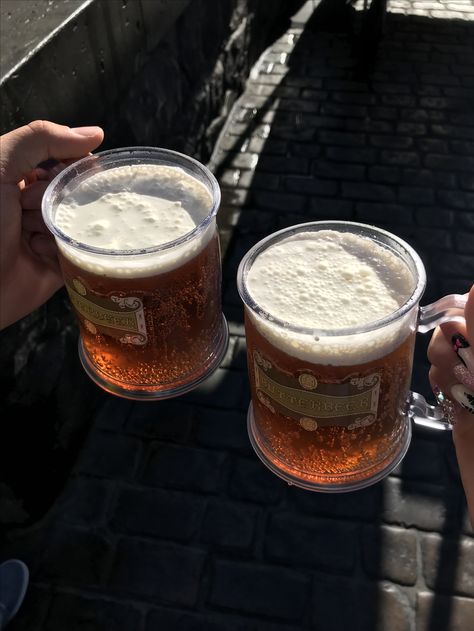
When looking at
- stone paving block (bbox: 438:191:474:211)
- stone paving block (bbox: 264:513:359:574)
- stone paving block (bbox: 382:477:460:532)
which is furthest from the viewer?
stone paving block (bbox: 438:191:474:211)

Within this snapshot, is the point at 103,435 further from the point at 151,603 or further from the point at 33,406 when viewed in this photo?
the point at 151,603

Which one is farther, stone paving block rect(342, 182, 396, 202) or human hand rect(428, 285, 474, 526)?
stone paving block rect(342, 182, 396, 202)

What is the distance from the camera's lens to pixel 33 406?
115 inches

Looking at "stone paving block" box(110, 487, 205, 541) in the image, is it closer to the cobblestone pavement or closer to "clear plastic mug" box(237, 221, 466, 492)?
the cobblestone pavement

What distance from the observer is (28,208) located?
197cm

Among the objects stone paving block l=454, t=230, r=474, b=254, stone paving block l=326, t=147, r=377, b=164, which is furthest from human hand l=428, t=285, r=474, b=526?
stone paving block l=326, t=147, r=377, b=164

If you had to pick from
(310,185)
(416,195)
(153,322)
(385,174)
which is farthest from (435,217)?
(153,322)

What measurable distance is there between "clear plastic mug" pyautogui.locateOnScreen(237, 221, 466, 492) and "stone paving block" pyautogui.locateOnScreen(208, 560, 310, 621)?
1531 millimetres

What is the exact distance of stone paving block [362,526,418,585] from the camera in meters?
2.92

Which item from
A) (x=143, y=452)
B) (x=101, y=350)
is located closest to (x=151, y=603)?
(x=143, y=452)

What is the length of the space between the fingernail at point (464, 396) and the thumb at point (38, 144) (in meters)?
1.22

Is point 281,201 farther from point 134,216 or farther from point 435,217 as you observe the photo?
point 134,216

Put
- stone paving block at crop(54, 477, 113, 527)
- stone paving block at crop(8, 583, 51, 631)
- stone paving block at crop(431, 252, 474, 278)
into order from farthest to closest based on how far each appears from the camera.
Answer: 1. stone paving block at crop(431, 252, 474, 278)
2. stone paving block at crop(54, 477, 113, 527)
3. stone paving block at crop(8, 583, 51, 631)

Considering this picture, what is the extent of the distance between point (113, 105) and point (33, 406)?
162cm
